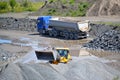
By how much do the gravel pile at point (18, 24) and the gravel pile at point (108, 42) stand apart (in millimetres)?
13381

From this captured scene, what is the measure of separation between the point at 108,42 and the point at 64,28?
24.4ft

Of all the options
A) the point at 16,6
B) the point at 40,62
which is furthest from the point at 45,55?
the point at 16,6

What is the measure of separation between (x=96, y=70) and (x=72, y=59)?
334 cm

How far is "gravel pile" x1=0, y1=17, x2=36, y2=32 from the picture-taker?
151 ft

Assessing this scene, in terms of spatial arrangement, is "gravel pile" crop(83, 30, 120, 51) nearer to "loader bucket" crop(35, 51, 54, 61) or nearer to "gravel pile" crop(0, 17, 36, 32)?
"loader bucket" crop(35, 51, 54, 61)

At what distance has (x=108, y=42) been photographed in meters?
32.2

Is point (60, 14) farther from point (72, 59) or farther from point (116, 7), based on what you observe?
point (72, 59)

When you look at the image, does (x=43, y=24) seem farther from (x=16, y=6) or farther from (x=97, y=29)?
(x=16, y=6)

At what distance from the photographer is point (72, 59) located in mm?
26578

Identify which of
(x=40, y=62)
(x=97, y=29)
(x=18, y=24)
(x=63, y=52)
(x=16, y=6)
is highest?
(x=16, y=6)

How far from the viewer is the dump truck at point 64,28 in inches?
1476

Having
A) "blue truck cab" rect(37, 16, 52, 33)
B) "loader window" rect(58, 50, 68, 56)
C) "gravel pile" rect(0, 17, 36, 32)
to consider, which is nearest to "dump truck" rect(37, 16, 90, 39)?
"blue truck cab" rect(37, 16, 52, 33)

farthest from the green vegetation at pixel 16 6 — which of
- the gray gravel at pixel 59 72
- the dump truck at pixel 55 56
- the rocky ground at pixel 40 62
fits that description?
the gray gravel at pixel 59 72

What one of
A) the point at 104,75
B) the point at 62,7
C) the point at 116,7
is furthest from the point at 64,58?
the point at 62,7
